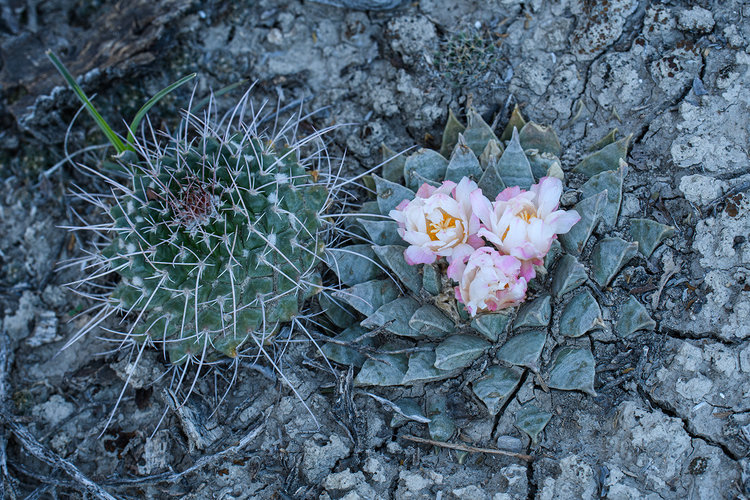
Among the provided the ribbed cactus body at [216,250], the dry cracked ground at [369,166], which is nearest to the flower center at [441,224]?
the ribbed cactus body at [216,250]

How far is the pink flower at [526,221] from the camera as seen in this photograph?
234 centimetres

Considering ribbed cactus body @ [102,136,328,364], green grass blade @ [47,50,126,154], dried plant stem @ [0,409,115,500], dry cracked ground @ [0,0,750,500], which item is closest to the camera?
dry cracked ground @ [0,0,750,500]

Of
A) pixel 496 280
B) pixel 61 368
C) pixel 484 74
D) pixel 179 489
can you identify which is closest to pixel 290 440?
pixel 179 489

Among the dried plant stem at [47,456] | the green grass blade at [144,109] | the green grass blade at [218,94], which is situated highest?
the green grass blade at [144,109]

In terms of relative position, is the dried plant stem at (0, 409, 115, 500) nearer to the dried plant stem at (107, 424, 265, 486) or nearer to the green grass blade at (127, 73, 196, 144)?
the dried plant stem at (107, 424, 265, 486)

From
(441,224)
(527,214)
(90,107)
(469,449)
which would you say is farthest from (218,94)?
(469,449)

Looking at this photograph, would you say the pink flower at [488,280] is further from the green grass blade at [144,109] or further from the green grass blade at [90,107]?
the green grass blade at [90,107]

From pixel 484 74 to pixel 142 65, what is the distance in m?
2.08

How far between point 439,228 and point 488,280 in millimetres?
321

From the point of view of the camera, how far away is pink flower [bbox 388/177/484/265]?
2.45 m

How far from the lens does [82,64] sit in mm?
3592

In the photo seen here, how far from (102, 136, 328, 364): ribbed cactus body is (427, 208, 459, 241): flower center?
0.55m

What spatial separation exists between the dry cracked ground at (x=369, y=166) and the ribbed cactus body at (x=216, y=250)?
0.39 m

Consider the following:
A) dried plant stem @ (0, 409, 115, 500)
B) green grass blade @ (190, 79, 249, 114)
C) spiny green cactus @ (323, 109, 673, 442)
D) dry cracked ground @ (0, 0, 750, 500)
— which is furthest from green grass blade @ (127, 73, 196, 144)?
dried plant stem @ (0, 409, 115, 500)
